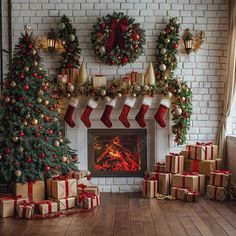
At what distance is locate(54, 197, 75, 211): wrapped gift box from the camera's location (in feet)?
16.6

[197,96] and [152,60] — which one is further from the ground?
[152,60]

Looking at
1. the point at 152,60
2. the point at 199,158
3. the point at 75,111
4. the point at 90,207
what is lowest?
the point at 90,207

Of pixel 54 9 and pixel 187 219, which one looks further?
pixel 54 9

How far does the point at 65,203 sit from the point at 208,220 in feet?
5.66

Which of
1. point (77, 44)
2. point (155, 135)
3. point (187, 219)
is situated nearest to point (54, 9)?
point (77, 44)

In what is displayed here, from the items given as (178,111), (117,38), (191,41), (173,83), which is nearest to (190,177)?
(178,111)

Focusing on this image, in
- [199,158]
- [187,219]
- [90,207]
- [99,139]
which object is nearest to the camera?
[187,219]

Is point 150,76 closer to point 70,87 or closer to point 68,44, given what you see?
point 70,87

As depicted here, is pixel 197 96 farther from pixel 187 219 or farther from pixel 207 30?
pixel 187 219

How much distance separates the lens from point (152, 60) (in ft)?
20.9

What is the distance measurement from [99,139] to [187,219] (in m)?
2.26

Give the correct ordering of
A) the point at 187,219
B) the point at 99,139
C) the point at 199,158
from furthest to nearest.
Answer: the point at 99,139, the point at 199,158, the point at 187,219

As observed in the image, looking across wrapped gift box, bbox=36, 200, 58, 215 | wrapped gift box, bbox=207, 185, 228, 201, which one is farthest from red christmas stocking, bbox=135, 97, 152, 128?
wrapped gift box, bbox=36, 200, 58, 215

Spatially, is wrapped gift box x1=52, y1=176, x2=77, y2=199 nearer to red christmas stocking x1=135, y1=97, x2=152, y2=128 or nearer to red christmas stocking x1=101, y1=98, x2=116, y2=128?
red christmas stocking x1=101, y1=98, x2=116, y2=128
